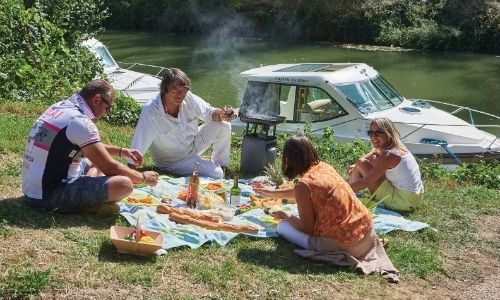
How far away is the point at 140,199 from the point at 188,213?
22.4 inches

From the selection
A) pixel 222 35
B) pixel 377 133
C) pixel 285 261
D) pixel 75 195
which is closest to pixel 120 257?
pixel 75 195

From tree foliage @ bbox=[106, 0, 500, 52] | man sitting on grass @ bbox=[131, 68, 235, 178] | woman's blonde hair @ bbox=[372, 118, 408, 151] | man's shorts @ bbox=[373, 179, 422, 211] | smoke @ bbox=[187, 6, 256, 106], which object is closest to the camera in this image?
woman's blonde hair @ bbox=[372, 118, 408, 151]

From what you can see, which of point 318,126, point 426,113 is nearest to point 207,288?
point 318,126

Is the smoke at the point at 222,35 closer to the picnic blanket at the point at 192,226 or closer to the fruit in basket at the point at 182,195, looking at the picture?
the picnic blanket at the point at 192,226

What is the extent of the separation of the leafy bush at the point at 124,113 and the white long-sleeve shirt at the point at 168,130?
409 centimetres

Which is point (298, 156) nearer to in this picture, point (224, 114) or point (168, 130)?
point (168, 130)

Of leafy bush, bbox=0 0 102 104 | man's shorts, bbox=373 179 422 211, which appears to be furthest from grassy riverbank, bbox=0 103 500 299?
leafy bush, bbox=0 0 102 104

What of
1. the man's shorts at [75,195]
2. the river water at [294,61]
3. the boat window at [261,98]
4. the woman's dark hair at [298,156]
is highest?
the woman's dark hair at [298,156]

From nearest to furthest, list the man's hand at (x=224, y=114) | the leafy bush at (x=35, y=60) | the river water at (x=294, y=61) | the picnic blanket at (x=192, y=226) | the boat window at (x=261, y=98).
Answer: the picnic blanket at (x=192, y=226), the man's hand at (x=224, y=114), the leafy bush at (x=35, y=60), the boat window at (x=261, y=98), the river water at (x=294, y=61)

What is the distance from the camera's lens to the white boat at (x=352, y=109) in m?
11.4

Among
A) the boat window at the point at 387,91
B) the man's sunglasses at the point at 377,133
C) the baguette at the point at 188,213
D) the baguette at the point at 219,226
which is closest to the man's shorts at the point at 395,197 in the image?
the man's sunglasses at the point at 377,133

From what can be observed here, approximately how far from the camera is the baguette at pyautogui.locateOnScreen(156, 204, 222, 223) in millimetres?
5945

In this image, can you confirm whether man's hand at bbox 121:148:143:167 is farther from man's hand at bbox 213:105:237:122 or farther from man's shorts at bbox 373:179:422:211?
man's shorts at bbox 373:179:422:211

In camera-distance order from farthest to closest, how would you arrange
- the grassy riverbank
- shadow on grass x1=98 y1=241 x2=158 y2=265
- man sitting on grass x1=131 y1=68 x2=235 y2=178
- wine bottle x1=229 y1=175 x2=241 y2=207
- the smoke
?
the smoke → man sitting on grass x1=131 y1=68 x2=235 y2=178 → wine bottle x1=229 y1=175 x2=241 y2=207 → shadow on grass x1=98 y1=241 x2=158 y2=265 → the grassy riverbank
